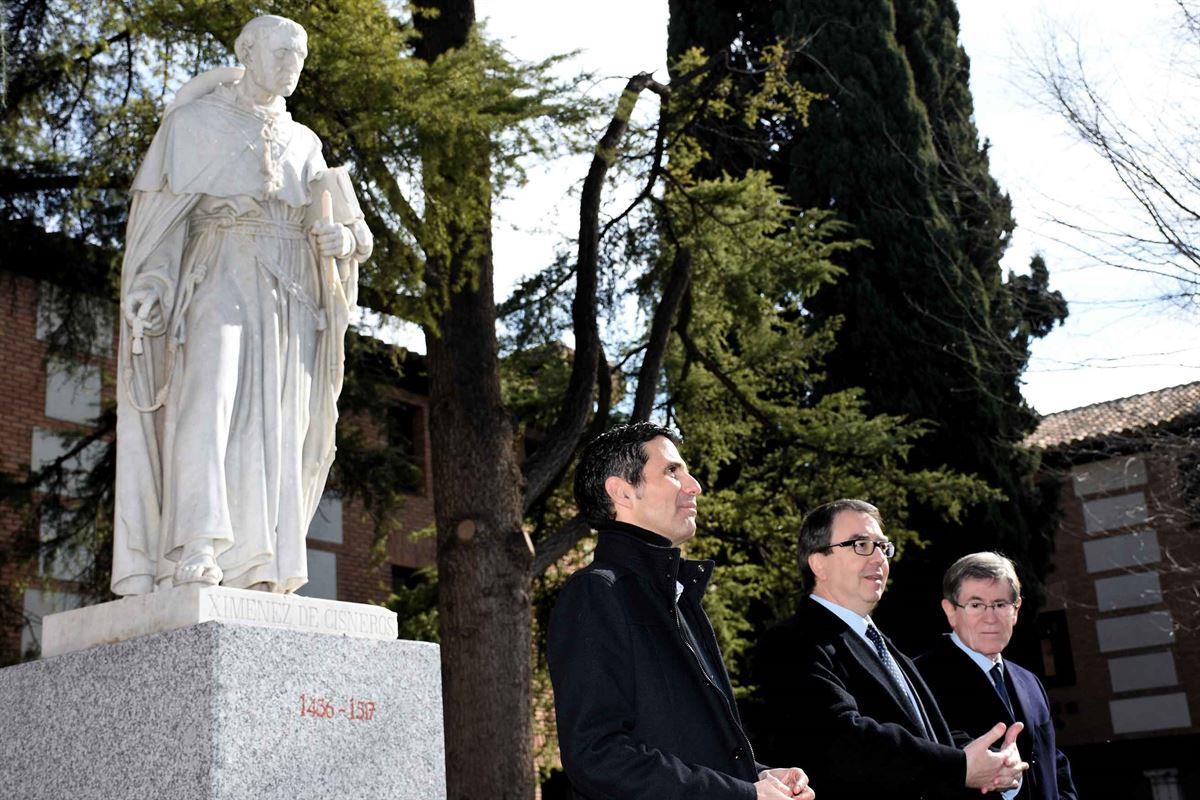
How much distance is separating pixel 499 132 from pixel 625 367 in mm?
A: 6511

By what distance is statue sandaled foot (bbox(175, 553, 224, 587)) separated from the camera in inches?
180

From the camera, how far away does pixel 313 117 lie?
984 centimetres

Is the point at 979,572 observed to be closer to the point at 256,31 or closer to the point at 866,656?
the point at 866,656

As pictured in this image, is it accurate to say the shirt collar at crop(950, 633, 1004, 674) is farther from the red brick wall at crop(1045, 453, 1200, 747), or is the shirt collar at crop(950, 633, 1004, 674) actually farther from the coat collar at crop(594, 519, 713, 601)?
the red brick wall at crop(1045, 453, 1200, 747)

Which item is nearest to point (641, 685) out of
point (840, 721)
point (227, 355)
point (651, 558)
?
point (651, 558)

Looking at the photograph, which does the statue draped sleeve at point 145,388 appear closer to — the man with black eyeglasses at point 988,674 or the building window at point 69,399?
the man with black eyeglasses at point 988,674

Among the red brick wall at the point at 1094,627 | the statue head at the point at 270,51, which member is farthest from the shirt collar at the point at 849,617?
the red brick wall at the point at 1094,627

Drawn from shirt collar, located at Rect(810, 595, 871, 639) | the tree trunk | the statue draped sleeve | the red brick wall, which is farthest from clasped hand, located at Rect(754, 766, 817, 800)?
the red brick wall

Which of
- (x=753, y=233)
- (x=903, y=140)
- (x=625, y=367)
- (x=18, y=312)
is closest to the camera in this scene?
(x=753, y=233)

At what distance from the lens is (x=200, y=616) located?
4.41 meters

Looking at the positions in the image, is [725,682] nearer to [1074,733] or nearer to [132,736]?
[132,736]

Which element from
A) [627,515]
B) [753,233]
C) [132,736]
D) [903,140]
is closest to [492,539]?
[753,233]

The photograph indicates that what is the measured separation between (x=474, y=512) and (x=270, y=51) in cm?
587

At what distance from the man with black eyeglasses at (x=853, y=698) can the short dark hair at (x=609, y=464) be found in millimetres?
867
